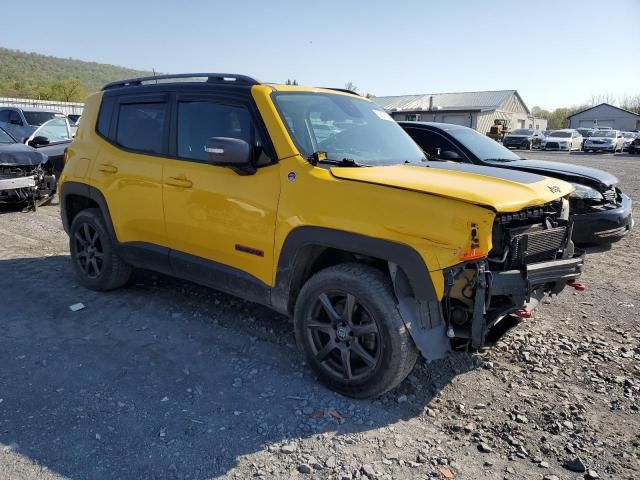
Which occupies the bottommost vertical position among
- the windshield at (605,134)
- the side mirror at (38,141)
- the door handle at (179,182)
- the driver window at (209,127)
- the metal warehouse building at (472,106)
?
the door handle at (179,182)

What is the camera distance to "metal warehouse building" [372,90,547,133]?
166ft

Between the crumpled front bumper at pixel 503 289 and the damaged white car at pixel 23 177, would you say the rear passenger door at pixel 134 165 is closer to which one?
the crumpled front bumper at pixel 503 289

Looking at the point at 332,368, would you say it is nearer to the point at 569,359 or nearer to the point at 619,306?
the point at 569,359

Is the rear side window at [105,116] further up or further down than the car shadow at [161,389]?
further up

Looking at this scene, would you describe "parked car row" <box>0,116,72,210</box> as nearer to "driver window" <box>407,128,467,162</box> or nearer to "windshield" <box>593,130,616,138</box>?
"driver window" <box>407,128,467,162</box>

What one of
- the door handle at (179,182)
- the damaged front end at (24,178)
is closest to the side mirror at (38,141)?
the damaged front end at (24,178)

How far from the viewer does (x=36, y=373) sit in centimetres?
357

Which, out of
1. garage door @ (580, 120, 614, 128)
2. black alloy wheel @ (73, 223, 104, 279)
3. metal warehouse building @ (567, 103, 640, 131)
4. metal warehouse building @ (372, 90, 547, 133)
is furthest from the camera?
garage door @ (580, 120, 614, 128)

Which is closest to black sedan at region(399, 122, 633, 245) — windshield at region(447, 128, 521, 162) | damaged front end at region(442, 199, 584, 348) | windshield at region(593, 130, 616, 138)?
windshield at region(447, 128, 521, 162)

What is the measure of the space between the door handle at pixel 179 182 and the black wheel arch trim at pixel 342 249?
1.06m

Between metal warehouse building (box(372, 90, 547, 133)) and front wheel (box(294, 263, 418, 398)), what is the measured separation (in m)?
47.5

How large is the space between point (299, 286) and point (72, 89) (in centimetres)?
5249

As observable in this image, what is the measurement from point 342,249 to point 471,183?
91cm

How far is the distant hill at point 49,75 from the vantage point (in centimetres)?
4884
